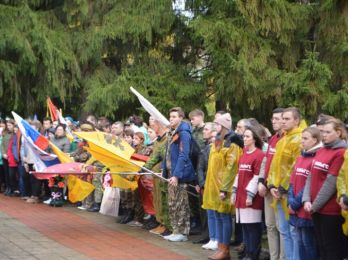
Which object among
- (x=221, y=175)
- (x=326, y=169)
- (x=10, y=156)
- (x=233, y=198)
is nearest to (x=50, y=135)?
(x=10, y=156)

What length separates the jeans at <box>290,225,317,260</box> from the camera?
269 inches

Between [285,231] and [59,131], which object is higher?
[59,131]

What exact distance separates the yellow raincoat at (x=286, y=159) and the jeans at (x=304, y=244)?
0.32m

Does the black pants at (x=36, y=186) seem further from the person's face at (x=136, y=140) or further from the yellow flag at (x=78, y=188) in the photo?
the person's face at (x=136, y=140)

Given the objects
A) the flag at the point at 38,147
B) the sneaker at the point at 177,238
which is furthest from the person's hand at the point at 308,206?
the flag at the point at 38,147

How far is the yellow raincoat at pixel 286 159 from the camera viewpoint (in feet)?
23.6

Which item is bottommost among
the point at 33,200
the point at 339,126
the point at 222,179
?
the point at 33,200

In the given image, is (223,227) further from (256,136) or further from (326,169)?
(326,169)

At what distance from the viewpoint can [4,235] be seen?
9.98 metres

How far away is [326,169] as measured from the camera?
6422 millimetres

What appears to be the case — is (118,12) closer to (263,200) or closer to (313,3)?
(313,3)

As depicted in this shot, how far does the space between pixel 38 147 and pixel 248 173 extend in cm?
561

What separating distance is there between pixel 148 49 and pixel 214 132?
10.1 meters

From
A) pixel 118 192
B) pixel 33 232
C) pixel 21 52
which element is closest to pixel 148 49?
pixel 21 52
